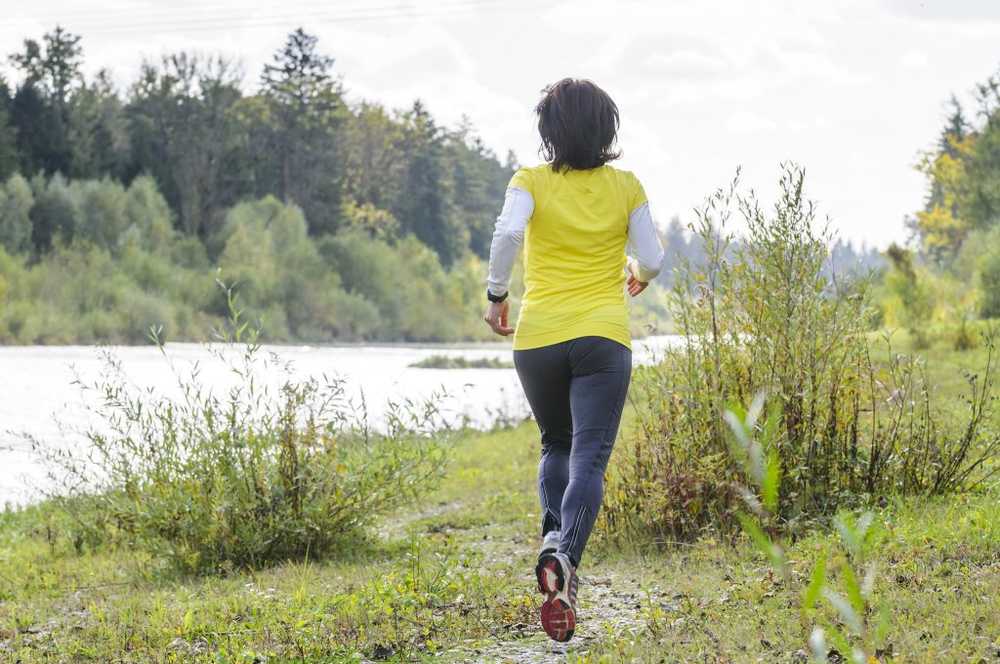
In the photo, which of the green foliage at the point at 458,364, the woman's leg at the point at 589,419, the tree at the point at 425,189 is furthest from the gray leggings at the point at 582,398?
the tree at the point at 425,189

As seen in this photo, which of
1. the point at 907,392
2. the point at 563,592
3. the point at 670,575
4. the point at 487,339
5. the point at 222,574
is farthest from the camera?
the point at 487,339

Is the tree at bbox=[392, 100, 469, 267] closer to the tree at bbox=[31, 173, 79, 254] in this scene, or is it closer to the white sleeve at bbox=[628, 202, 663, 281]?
the tree at bbox=[31, 173, 79, 254]

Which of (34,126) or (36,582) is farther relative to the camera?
(34,126)

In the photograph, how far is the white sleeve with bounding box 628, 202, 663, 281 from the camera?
5.26 meters

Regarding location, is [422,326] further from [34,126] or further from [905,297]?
[905,297]

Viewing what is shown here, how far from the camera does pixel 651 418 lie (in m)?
7.72

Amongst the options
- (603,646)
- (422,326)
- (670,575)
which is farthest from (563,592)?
(422,326)

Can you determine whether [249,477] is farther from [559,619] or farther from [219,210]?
[219,210]

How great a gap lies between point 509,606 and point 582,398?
4.55ft

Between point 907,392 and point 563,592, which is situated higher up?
point 907,392

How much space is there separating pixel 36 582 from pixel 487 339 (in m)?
67.8

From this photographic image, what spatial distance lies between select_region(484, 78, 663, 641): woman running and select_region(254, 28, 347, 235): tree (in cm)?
6779

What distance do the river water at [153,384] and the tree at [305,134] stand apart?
22.2m

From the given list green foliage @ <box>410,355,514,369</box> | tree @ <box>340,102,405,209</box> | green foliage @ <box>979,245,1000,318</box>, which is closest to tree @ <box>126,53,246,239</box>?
tree @ <box>340,102,405,209</box>
